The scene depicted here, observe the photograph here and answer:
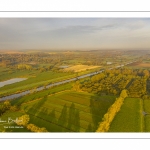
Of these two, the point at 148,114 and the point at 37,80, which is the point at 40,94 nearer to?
the point at 37,80

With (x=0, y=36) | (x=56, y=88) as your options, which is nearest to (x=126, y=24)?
(x=56, y=88)

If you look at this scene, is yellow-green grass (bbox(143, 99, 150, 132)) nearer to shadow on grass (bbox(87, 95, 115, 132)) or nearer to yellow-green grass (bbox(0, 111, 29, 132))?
shadow on grass (bbox(87, 95, 115, 132))

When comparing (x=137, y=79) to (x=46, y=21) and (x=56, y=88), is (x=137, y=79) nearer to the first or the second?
(x=56, y=88)

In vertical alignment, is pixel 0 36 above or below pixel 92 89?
above

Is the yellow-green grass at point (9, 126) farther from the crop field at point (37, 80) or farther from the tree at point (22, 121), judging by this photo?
the crop field at point (37, 80)
